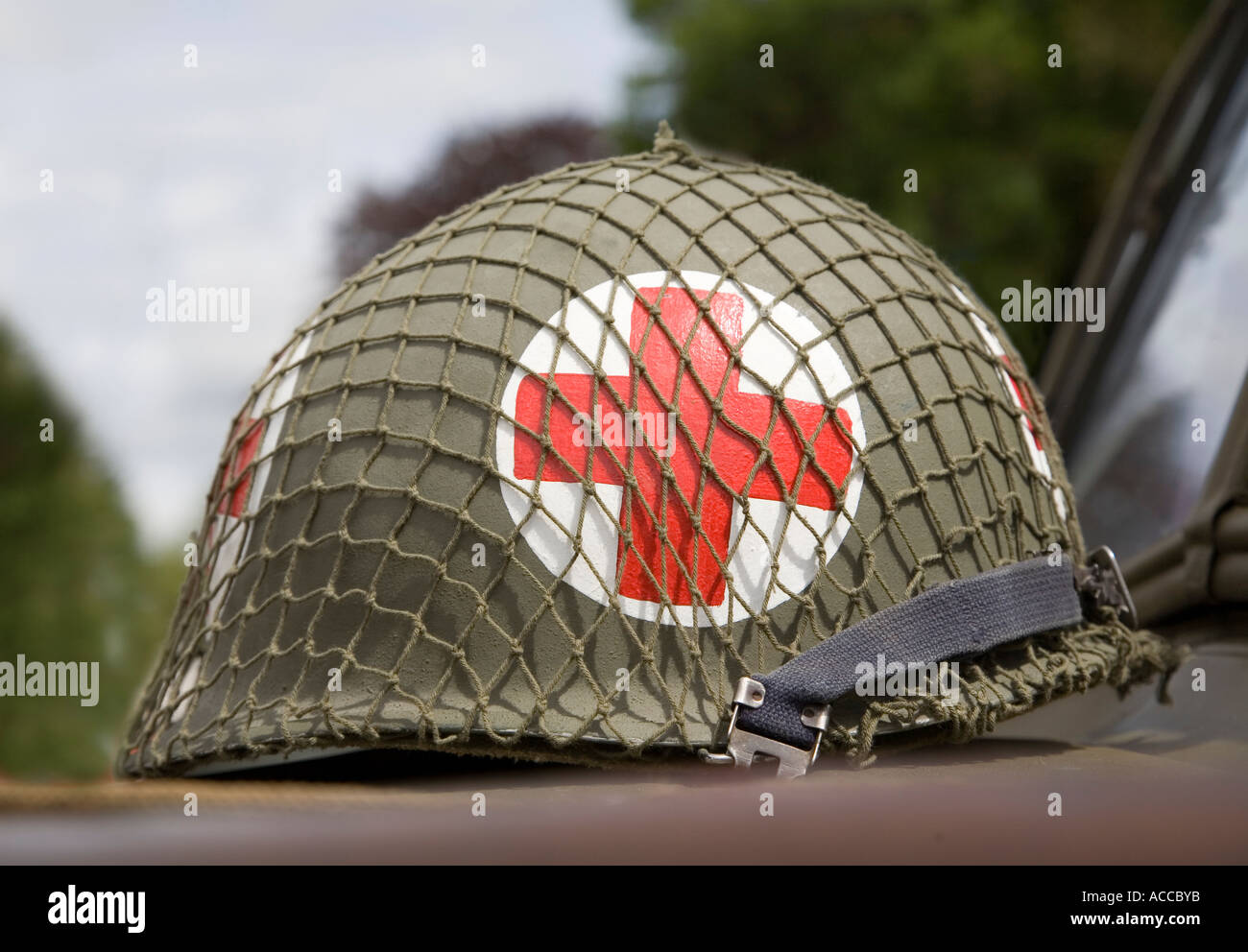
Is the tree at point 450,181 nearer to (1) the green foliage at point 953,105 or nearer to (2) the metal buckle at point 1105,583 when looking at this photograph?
(1) the green foliage at point 953,105

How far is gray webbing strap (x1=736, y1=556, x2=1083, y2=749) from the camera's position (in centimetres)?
184

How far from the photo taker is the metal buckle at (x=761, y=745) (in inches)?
71.7

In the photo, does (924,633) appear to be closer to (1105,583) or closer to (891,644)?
(891,644)

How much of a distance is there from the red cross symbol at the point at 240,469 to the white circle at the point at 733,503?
0.59 m

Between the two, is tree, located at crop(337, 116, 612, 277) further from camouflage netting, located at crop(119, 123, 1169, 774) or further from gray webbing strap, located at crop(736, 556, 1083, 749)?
gray webbing strap, located at crop(736, 556, 1083, 749)

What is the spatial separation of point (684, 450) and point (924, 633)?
1.59 feet

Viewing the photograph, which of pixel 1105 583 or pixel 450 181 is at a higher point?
pixel 450 181

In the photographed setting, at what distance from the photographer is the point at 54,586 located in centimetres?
1177

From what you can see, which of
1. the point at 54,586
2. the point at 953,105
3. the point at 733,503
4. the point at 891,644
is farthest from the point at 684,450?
the point at 54,586

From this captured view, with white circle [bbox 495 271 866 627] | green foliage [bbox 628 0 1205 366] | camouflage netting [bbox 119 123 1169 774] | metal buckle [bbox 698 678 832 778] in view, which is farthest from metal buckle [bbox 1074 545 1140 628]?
green foliage [bbox 628 0 1205 366]

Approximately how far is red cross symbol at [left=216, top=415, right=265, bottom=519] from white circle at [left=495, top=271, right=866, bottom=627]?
1.93ft

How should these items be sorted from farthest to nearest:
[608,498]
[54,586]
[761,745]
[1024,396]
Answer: [54,586], [1024,396], [608,498], [761,745]

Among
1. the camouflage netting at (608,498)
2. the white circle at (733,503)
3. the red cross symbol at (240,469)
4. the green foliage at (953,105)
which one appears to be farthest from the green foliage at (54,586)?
the white circle at (733,503)
